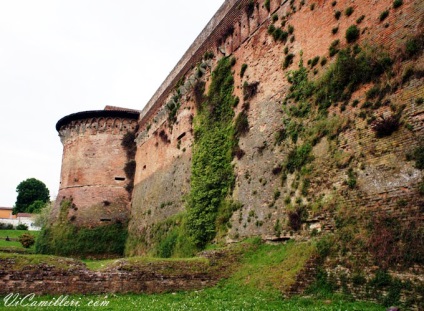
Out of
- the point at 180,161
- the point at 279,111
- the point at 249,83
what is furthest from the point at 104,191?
the point at 279,111

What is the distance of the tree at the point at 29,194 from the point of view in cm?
7006

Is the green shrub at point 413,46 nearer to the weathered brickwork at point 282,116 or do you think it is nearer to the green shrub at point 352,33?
the weathered brickwork at point 282,116

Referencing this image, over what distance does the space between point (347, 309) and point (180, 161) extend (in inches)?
506

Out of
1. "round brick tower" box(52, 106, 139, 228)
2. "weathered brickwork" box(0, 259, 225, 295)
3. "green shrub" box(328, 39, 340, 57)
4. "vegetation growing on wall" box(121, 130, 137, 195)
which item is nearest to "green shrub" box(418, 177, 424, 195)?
"green shrub" box(328, 39, 340, 57)

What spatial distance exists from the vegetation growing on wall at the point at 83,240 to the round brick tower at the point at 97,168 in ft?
1.59

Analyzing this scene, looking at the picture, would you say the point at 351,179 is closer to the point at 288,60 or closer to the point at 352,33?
the point at 352,33

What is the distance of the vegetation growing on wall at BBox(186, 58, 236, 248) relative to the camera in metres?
13.4

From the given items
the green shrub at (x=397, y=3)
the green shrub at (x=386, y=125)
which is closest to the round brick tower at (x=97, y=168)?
the green shrub at (x=386, y=125)

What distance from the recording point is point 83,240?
2394 cm

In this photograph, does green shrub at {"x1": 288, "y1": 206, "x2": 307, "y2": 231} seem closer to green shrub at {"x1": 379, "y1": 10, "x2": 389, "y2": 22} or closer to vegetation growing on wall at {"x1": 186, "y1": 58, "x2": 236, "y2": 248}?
vegetation growing on wall at {"x1": 186, "y1": 58, "x2": 236, "y2": 248}

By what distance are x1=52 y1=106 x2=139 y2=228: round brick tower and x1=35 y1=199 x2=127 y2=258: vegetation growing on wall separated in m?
0.49

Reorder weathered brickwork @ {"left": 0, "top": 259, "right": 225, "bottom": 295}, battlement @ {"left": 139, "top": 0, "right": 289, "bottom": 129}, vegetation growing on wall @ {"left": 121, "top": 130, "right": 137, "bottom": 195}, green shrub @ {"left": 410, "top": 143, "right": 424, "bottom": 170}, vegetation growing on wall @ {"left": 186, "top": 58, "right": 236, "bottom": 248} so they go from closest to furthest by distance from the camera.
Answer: green shrub @ {"left": 410, "top": 143, "right": 424, "bottom": 170}
weathered brickwork @ {"left": 0, "top": 259, "right": 225, "bottom": 295}
vegetation growing on wall @ {"left": 186, "top": 58, "right": 236, "bottom": 248}
battlement @ {"left": 139, "top": 0, "right": 289, "bottom": 129}
vegetation growing on wall @ {"left": 121, "top": 130, "right": 137, "bottom": 195}

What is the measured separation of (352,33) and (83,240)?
21067 millimetres

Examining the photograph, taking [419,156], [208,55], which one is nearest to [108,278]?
[419,156]
